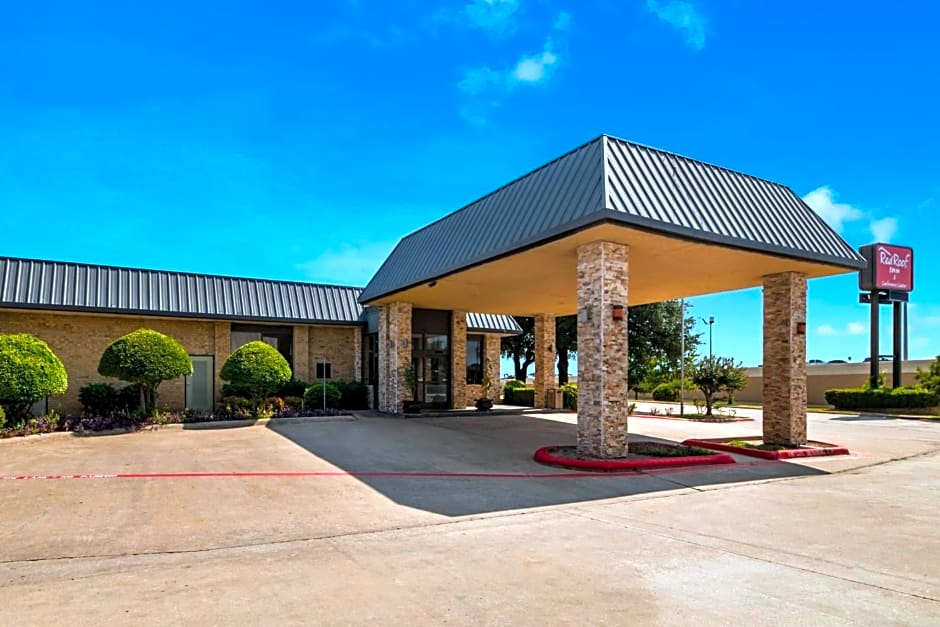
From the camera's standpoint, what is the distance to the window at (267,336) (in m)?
22.9

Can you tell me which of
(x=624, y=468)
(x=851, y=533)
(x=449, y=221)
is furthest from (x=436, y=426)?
(x=851, y=533)

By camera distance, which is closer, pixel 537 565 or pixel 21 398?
pixel 537 565

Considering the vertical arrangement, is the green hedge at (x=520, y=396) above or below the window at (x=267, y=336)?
below

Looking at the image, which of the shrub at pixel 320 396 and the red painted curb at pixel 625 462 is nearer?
the red painted curb at pixel 625 462

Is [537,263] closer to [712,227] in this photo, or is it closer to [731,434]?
[712,227]

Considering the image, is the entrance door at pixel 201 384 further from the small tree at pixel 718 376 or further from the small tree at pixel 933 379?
the small tree at pixel 933 379

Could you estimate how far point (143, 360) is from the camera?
17266 millimetres

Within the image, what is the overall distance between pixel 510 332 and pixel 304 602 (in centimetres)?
→ 2325

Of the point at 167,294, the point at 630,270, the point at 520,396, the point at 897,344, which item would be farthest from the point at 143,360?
the point at 897,344

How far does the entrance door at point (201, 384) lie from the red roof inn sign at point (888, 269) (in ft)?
103

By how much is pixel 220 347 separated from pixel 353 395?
16.7 feet

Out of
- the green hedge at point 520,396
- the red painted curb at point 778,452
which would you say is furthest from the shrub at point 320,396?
the red painted curb at point 778,452

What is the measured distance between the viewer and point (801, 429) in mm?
14242

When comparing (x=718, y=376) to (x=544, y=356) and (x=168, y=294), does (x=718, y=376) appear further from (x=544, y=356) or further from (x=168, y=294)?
(x=168, y=294)
